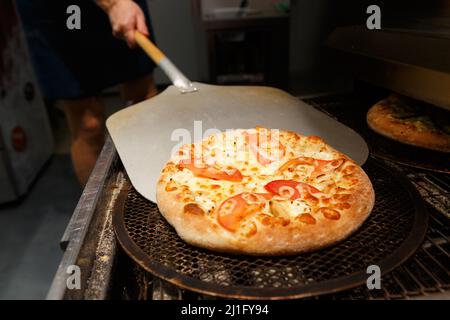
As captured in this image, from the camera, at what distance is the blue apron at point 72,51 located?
210 centimetres

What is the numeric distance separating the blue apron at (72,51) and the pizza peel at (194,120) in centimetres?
53

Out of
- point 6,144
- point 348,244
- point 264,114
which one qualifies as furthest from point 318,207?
point 6,144

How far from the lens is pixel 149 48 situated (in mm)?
1762

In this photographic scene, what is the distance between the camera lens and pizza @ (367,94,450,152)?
1.55 m

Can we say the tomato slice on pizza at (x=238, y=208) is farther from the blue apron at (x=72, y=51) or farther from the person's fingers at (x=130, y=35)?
the blue apron at (x=72, y=51)

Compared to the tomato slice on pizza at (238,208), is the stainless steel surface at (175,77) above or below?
above

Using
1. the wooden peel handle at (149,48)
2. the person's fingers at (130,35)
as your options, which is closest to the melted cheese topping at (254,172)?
the wooden peel handle at (149,48)

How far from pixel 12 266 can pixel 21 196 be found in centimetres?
81

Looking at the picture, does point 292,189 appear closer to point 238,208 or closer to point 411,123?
point 238,208

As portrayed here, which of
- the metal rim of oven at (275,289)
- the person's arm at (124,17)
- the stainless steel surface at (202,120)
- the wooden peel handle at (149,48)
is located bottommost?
the metal rim of oven at (275,289)

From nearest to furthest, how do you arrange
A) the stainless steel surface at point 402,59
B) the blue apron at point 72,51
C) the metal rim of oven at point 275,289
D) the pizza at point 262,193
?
the metal rim of oven at point 275,289 → the pizza at point 262,193 → the stainless steel surface at point 402,59 → the blue apron at point 72,51

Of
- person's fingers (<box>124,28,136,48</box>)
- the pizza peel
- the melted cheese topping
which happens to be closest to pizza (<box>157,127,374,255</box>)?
the melted cheese topping

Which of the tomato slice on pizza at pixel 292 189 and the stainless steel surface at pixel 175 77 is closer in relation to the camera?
the tomato slice on pizza at pixel 292 189
